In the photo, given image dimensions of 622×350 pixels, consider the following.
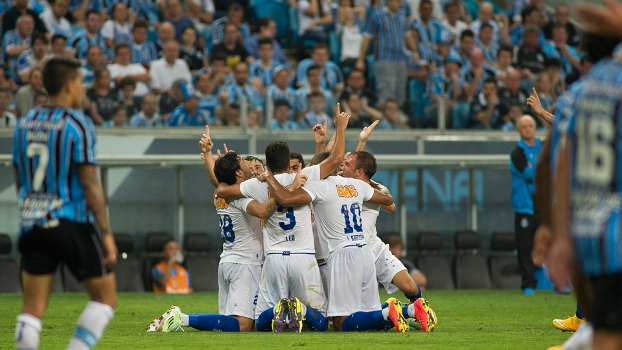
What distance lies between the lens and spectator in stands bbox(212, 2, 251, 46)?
1970 cm

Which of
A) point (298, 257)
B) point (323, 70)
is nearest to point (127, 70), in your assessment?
point (323, 70)

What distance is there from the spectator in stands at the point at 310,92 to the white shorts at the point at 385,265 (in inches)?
277

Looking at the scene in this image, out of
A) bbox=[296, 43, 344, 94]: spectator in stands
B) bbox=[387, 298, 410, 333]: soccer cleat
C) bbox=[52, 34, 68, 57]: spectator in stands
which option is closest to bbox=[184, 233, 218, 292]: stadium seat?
bbox=[296, 43, 344, 94]: spectator in stands

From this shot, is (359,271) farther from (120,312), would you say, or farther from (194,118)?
(194,118)

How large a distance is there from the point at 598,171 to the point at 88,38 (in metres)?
15.4

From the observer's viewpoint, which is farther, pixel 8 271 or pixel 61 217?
pixel 8 271

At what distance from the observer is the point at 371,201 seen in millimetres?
10133

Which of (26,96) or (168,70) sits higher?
(168,70)

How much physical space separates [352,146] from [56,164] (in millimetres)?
12087

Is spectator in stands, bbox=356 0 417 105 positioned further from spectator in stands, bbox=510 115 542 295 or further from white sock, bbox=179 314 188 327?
white sock, bbox=179 314 188 327

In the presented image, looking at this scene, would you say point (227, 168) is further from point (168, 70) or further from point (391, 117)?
point (168, 70)

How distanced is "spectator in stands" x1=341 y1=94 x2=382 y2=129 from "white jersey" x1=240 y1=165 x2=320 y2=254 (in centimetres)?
775

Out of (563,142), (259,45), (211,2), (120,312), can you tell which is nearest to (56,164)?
(563,142)

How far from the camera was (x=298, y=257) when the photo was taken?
969 cm
